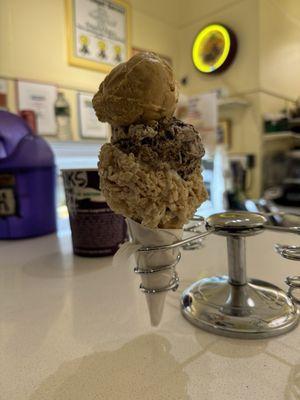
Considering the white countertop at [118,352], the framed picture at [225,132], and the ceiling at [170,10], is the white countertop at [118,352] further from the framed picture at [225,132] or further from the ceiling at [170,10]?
the framed picture at [225,132]

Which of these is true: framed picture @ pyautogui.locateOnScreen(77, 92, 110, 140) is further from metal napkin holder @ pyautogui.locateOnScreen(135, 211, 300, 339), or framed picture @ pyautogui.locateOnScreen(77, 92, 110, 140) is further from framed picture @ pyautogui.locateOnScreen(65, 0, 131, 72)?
metal napkin holder @ pyautogui.locateOnScreen(135, 211, 300, 339)

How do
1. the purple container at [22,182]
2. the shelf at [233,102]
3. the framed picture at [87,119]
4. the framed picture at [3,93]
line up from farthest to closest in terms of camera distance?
the shelf at [233,102]
the framed picture at [87,119]
the framed picture at [3,93]
the purple container at [22,182]

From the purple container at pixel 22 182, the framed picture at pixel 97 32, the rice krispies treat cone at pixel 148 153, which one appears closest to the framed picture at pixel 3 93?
the framed picture at pixel 97 32

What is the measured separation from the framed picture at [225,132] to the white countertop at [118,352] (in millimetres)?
1711

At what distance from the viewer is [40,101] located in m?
1.39

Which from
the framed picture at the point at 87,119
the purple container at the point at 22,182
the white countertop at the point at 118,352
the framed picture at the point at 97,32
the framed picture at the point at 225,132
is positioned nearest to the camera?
the white countertop at the point at 118,352

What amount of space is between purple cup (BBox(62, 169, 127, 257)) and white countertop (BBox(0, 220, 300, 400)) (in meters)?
0.09

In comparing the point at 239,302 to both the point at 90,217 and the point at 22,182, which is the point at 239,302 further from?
the point at 22,182

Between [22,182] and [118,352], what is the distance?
0.47 meters

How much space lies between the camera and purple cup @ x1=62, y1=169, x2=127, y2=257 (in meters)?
0.46

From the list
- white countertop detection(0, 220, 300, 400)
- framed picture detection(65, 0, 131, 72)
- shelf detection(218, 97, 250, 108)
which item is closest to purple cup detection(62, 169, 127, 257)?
white countertop detection(0, 220, 300, 400)

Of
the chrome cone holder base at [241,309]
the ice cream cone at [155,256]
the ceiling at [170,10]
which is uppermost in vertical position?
the ceiling at [170,10]

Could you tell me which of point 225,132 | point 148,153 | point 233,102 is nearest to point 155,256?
point 148,153

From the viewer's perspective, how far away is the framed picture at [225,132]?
1.97m
